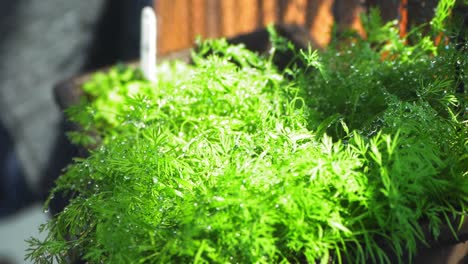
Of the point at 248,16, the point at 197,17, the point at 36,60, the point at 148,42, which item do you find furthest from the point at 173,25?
the point at 148,42

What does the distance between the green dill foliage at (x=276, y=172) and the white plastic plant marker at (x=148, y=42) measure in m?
0.47

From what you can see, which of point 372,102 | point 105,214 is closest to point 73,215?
point 105,214

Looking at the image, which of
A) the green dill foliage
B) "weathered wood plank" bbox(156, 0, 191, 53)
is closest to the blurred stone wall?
"weathered wood plank" bbox(156, 0, 191, 53)

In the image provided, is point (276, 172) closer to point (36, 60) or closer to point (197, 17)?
point (197, 17)

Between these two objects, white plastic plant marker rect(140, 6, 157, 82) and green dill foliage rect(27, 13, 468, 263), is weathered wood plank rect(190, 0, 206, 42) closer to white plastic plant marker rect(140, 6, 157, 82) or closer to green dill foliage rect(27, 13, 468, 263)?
white plastic plant marker rect(140, 6, 157, 82)

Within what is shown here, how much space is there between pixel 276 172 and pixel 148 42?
40.9 inches

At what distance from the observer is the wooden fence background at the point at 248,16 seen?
221 centimetres

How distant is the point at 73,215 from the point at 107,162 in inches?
6.2

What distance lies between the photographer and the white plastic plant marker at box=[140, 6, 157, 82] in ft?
6.56

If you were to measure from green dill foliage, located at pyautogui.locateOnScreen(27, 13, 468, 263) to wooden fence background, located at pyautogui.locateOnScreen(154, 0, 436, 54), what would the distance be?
1.66ft

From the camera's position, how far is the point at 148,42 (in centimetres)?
204

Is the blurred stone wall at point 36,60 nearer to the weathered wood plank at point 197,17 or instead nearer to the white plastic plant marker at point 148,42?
the weathered wood plank at point 197,17

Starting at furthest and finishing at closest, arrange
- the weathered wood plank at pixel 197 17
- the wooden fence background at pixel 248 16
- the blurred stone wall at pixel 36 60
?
the blurred stone wall at pixel 36 60
the weathered wood plank at pixel 197 17
the wooden fence background at pixel 248 16

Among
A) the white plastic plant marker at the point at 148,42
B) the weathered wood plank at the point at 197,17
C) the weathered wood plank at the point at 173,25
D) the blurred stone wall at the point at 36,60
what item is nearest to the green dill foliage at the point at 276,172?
the white plastic plant marker at the point at 148,42
